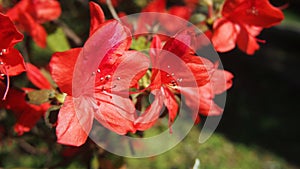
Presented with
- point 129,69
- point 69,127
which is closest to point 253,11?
point 129,69

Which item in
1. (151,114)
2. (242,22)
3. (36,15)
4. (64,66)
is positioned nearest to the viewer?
(64,66)

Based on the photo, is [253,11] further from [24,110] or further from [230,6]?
[24,110]

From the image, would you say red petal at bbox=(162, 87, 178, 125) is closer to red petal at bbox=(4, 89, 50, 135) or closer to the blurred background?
red petal at bbox=(4, 89, 50, 135)

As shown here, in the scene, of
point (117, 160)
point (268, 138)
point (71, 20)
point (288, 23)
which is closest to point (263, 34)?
point (288, 23)

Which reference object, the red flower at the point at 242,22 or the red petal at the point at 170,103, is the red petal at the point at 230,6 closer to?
the red flower at the point at 242,22

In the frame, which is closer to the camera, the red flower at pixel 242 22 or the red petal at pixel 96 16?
the red petal at pixel 96 16

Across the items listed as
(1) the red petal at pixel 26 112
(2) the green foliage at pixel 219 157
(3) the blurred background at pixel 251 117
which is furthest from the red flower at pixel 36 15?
(2) the green foliage at pixel 219 157
